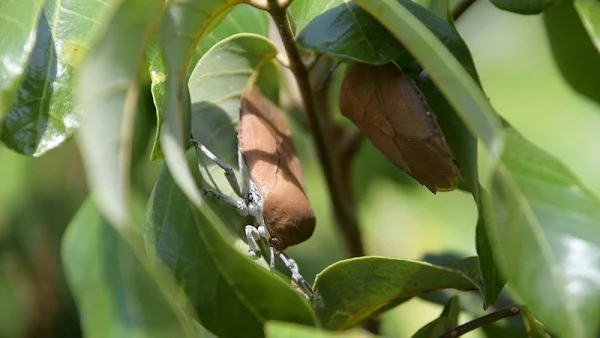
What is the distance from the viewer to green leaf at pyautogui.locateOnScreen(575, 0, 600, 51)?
4.05 feet

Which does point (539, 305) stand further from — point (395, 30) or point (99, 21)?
point (99, 21)

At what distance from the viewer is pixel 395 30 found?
89 centimetres

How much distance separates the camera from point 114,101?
2.58 feet

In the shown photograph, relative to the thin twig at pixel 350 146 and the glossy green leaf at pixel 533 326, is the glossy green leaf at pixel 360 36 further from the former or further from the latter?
the thin twig at pixel 350 146

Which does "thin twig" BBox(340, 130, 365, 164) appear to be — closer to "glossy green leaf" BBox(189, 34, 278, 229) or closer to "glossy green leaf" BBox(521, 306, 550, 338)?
"glossy green leaf" BBox(189, 34, 278, 229)

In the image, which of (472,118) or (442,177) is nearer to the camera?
(472,118)

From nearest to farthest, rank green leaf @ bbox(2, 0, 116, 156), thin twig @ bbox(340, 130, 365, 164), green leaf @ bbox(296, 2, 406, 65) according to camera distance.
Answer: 1. green leaf @ bbox(296, 2, 406, 65)
2. green leaf @ bbox(2, 0, 116, 156)
3. thin twig @ bbox(340, 130, 365, 164)

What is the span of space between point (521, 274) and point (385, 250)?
4.64 ft

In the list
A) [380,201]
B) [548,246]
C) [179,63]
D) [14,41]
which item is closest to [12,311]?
[380,201]

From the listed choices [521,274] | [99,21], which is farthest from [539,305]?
[99,21]

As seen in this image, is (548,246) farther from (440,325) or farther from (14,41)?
(14,41)

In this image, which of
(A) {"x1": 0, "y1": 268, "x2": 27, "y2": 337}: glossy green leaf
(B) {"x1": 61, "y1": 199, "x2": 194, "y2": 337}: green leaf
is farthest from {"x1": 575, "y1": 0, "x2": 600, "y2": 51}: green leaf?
(A) {"x1": 0, "y1": 268, "x2": 27, "y2": 337}: glossy green leaf

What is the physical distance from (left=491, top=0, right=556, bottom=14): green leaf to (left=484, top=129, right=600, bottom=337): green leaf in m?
0.24

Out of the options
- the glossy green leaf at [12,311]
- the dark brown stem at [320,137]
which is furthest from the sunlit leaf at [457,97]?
the glossy green leaf at [12,311]
